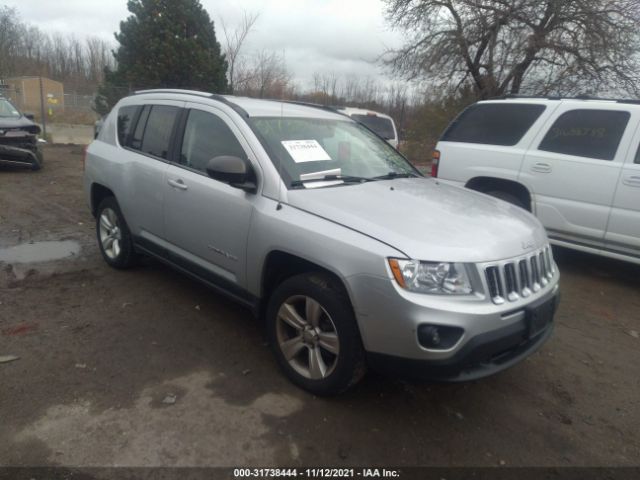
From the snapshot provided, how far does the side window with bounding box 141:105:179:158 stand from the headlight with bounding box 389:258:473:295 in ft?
8.31

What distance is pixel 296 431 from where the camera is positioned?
8.79 ft

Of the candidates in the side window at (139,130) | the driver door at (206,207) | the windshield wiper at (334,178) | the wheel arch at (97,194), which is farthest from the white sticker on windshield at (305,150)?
the wheel arch at (97,194)

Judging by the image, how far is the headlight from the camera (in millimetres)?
2443

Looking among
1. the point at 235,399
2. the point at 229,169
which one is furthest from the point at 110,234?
the point at 235,399

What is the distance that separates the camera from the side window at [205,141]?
3475mm

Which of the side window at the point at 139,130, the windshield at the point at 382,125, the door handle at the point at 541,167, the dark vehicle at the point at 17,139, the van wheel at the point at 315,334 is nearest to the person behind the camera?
the van wheel at the point at 315,334

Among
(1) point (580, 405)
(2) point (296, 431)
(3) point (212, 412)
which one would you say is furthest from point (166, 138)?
(1) point (580, 405)

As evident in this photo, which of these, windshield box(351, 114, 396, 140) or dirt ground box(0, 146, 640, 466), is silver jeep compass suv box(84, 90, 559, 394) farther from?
windshield box(351, 114, 396, 140)

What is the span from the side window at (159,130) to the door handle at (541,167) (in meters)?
4.06

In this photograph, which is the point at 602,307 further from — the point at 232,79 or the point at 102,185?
the point at 232,79

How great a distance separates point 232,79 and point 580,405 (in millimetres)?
18718

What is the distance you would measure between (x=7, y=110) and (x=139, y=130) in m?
8.50

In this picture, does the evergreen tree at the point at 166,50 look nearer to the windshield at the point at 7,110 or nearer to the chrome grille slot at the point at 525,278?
the windshield at the point at 7,110

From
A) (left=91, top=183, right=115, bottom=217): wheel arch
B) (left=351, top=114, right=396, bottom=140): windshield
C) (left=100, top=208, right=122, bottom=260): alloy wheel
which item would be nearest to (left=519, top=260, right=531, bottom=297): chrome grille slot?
(left=100, top=208, right=122, bottom=260): alloy wheel
